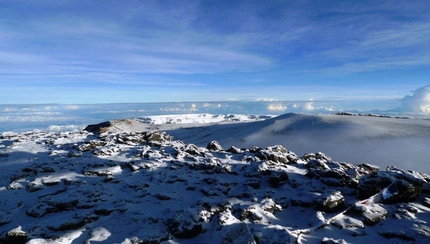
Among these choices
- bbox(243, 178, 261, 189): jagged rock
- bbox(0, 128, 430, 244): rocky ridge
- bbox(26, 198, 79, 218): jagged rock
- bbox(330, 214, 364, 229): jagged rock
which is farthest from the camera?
bbox(243, 178, 261, 189): jagged rock

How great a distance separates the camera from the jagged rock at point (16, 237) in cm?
635

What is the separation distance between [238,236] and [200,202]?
8.50ft

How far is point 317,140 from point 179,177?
22.4 m

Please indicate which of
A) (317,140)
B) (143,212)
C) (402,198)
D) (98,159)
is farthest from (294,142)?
(143,212)

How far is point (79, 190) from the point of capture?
910 cm

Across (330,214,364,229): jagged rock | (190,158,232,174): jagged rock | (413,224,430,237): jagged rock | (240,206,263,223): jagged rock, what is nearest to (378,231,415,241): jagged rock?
(413,224,430,237): jagged rock

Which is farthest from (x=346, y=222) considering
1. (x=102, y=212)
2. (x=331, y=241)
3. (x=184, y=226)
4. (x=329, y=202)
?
(x=102, y=212)

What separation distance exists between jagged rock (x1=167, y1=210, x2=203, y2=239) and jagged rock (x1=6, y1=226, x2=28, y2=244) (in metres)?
3.67

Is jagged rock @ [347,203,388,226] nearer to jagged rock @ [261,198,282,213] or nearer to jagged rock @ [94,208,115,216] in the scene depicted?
jagged rock @ [261,198,282,213]

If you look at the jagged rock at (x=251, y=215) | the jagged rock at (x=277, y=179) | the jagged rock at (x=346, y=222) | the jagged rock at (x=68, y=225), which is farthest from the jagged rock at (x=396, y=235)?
the jagged rock at (x=68, y=225)

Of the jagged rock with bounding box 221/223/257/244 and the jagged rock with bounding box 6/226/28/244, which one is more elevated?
the jagged rock with bounding box 221/223/257/244

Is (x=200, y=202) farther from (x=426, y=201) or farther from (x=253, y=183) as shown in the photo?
(x=426, y=201)

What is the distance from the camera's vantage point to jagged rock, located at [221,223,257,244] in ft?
19.7

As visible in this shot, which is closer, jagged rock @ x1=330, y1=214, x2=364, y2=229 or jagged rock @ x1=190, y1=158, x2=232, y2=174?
jagged rock @ x1=330, y1=214, x2=364, y2=229
